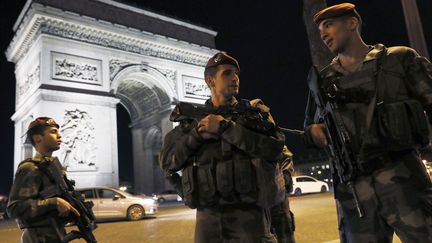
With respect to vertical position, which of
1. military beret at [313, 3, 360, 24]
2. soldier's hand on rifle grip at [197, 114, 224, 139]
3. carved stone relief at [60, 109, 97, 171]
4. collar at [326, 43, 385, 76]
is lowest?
soldier's hand on rifle grip at [197, 114, 224, 139]

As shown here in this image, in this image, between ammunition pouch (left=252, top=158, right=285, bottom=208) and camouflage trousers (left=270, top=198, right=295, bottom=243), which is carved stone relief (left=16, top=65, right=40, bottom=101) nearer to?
camouflage trousers (left=270, top=198, right=295, bottom=243)

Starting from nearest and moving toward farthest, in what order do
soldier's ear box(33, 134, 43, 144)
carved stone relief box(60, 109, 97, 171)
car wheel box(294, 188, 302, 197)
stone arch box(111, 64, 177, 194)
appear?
soldier's ear box(33, 134, 43, 144) < carved stone relief box(60, 109, 97, 171) < car wheel box(294, 188, 302, 197) < stone arch box(111, 64, 177, 194)

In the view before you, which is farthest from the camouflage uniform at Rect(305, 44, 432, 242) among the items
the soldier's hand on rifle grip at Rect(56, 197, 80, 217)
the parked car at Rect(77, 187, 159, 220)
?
the parked car at Rect(77, 187, 159, 220)

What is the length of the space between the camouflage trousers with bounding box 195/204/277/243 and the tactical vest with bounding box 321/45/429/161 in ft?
2.37

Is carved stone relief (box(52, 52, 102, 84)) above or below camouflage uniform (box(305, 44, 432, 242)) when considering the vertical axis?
above

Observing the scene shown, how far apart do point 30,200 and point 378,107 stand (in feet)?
8.76

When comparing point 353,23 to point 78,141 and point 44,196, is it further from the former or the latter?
point 78,141

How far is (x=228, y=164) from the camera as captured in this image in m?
2.22

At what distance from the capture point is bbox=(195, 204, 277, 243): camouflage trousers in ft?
7.16

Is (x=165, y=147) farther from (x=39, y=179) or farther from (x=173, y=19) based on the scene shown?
(x=173, y=19)

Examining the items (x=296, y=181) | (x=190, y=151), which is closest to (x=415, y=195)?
(x=190, y=151)

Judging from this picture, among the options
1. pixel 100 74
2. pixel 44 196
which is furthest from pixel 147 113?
pixel 44 196

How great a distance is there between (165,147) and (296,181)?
20.2 metres

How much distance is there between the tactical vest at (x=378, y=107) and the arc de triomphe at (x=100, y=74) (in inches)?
758
